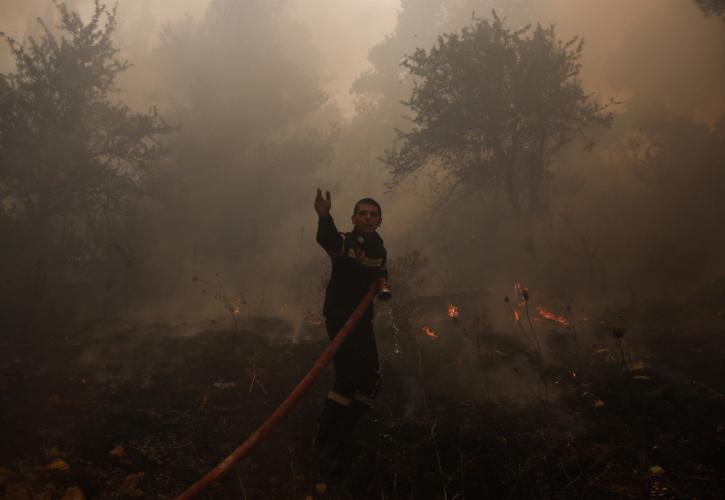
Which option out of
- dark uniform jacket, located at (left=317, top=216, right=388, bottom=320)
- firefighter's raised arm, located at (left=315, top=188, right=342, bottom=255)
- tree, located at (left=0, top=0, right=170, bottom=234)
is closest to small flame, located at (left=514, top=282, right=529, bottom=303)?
dark uniform jacket, located at (left=317, top=216, right=388, bottom=320)

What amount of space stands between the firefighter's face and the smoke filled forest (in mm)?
1793

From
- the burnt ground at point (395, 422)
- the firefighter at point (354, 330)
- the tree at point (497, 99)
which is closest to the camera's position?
the burnt ground at point (395, 422)

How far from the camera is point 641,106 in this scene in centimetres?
1791

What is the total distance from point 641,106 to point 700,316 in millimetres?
A: 13192

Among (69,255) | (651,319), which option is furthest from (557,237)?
(69,255)

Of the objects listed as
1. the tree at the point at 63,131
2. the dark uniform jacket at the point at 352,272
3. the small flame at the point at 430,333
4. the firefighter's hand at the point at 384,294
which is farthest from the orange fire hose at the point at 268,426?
the tree at the point at 63,131

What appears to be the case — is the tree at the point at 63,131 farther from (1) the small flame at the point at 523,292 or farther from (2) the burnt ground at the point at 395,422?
(1) the small flame at the point at 523,292

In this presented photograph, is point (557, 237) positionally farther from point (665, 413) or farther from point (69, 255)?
point (69, 255)

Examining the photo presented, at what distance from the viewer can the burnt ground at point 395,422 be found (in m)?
3.22

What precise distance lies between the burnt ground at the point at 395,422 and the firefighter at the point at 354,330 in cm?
28

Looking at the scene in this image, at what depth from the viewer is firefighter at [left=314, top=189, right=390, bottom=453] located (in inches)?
148

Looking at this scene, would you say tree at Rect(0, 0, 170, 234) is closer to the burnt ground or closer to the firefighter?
the burnt ground

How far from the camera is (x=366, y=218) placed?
388 cm

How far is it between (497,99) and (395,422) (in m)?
11.1
